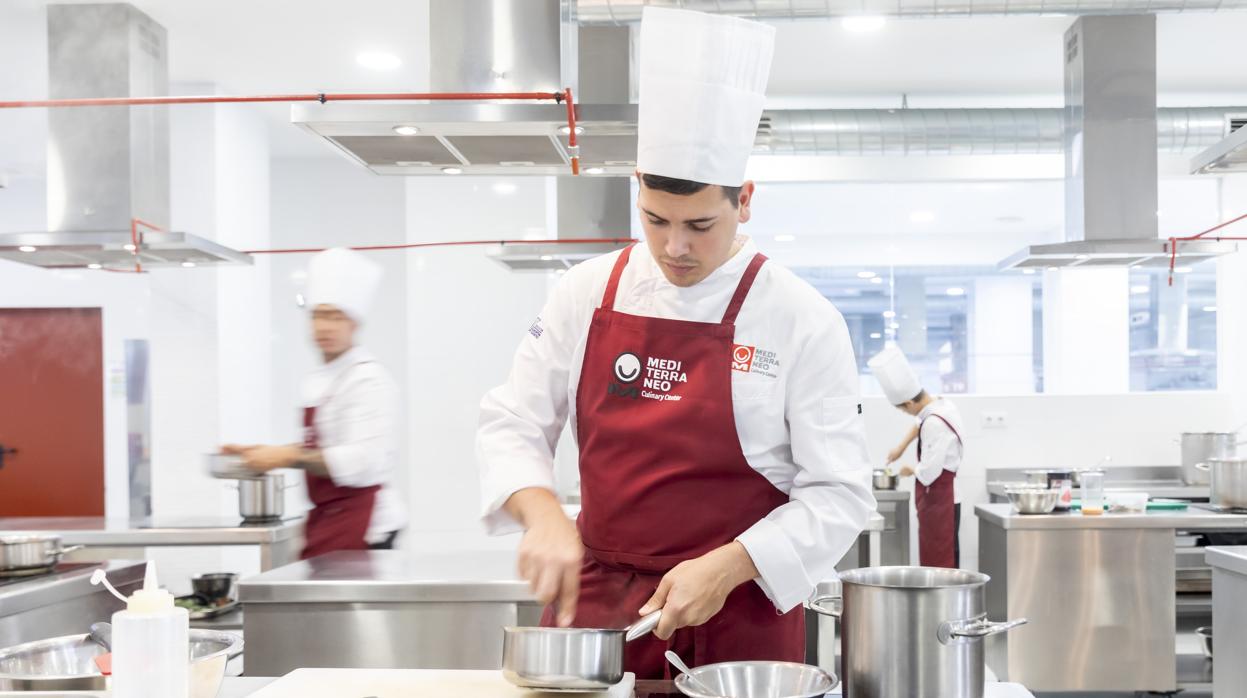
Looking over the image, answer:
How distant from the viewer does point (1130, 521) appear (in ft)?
15.4

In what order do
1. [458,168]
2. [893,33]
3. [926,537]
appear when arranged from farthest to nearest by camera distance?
[926,537], [893,33], [458,168]

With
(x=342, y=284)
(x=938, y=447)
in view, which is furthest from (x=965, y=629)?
(x=938, y=447)

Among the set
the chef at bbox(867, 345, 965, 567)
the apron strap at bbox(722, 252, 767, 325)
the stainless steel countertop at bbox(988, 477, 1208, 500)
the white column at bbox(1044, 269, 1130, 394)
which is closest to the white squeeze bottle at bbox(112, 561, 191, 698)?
the apron strap at bbox(722, 252, 767, 325)

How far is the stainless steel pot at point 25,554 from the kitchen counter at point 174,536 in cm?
124

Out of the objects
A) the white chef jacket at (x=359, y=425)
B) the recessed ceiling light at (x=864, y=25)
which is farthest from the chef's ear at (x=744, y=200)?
the recessed ceiling light at (x=864, y=25)

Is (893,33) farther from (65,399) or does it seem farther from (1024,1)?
(65,399)

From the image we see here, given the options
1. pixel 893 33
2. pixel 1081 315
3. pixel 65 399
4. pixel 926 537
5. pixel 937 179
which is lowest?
pixel 926 537

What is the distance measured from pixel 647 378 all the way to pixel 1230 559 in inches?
86.6

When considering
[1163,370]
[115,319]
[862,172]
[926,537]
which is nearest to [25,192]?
[115,319]

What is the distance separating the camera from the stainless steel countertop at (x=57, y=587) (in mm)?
2680

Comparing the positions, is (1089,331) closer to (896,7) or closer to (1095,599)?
(1095,599)

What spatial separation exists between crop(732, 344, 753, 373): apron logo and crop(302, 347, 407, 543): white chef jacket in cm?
185

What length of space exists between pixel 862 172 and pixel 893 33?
129cm

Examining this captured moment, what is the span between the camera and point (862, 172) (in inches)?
246
